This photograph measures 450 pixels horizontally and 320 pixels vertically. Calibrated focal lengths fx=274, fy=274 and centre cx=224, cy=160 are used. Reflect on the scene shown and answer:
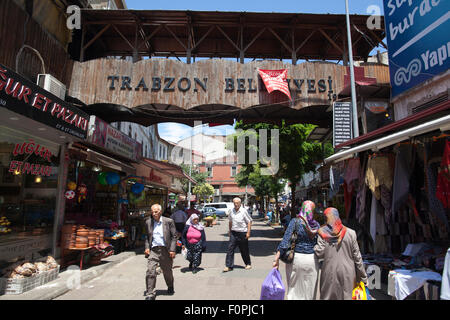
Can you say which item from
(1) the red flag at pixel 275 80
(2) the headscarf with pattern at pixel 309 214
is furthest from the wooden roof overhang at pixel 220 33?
(2) the headscarf with pattern at pixel 309 214

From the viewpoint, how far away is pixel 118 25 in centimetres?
1154

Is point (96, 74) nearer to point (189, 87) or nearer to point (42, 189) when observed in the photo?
point (189, 87)

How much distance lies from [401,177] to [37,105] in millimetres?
7510

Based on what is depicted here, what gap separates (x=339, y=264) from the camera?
3.78 metres

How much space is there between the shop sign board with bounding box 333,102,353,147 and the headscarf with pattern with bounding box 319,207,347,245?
6.30 metres

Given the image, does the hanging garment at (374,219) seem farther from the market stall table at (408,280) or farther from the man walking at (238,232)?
the man walking at (238,232)

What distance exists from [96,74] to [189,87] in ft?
11.5

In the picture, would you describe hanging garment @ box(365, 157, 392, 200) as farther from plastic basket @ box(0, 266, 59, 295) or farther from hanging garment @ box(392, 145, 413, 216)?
plastic basket @ box(0, 266, 59, 295)

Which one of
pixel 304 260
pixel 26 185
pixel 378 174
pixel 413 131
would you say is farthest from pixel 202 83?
pixel 304 260

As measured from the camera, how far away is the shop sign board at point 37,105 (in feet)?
15.8

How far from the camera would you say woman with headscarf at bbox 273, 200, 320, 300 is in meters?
4.08

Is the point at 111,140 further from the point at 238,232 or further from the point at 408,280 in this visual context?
the point at 408,280
